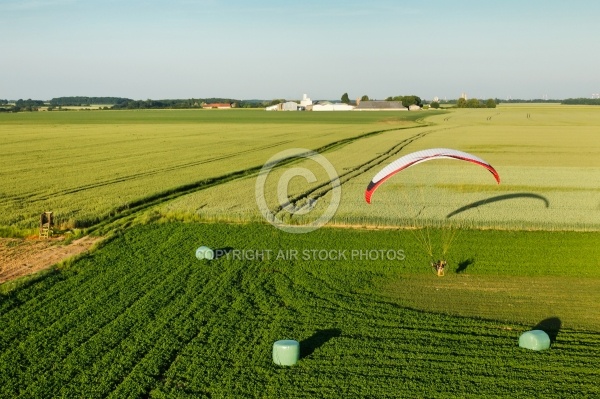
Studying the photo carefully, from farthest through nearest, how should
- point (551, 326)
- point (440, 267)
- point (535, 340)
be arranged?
point (440, 267) → point (551, 326) → point (535, 340)

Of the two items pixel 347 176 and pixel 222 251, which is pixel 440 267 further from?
pixel 347 176

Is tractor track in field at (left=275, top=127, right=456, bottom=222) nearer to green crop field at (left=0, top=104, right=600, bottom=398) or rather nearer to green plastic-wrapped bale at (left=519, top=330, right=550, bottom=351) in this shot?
green crop field at (left=0, top=104, right=600, bottom=398)

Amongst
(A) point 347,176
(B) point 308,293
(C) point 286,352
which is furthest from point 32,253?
(A) point 347,176

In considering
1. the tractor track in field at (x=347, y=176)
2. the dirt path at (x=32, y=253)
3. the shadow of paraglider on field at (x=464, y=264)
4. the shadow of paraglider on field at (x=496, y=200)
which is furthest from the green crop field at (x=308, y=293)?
the dirt path at (x=32, y=253)

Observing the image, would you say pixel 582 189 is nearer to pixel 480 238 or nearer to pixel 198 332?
pixel 480 238

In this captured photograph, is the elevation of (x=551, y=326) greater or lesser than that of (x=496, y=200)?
greater

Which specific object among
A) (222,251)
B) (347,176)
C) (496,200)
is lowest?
(347,176)

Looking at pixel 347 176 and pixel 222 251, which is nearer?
pixel 222 251

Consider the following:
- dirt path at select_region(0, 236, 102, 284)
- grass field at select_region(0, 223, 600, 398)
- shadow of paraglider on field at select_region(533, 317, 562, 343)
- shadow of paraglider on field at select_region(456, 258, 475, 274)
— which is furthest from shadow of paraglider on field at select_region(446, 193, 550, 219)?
dirt path at select_region(0, 236, 102, 284)
